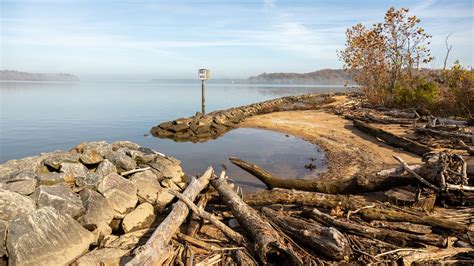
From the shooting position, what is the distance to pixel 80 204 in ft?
25.7

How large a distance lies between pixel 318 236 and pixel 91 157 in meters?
7.86

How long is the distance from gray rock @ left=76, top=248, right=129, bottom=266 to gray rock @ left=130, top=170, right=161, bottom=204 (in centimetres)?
274

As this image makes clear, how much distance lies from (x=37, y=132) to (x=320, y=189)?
2400 cm

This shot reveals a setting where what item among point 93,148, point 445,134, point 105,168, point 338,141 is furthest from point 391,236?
point 338,141

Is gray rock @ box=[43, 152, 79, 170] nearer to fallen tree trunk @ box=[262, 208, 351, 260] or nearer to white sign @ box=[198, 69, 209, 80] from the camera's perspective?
fallen tree trunk @ box=[262, 208, 351, 260]

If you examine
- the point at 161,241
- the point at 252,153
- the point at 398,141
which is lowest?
the point at 252,153

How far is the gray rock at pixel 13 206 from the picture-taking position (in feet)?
22.3

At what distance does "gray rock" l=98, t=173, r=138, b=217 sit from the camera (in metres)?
8.41

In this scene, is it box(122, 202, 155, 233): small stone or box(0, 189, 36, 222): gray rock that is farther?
box(122, 202, 155, 233): small stone

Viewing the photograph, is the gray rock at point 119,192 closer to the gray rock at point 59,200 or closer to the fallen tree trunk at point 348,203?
the gray rock at point 59,200

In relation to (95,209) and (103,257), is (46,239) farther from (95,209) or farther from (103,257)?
(95,209)

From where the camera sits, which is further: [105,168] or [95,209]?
[105,168]

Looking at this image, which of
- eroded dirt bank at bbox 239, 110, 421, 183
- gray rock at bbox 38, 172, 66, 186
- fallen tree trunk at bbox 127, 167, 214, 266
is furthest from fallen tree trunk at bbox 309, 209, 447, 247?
gray rock at bbox 38, 172, 66, 186

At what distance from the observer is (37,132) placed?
24391 millimetres
